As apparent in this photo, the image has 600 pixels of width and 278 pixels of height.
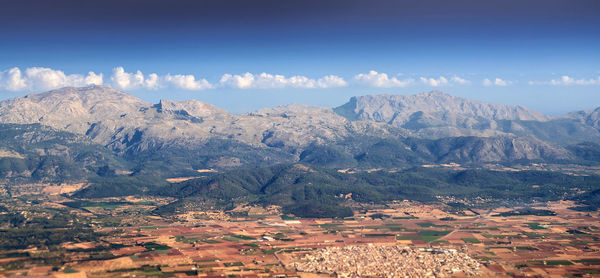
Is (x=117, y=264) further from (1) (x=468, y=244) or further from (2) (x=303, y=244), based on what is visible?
(1) (x=468, y=244)

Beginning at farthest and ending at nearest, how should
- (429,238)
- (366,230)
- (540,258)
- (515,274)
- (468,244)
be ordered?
(366,230) → (429,238) → (468,244) → (540,258) → (515,274)

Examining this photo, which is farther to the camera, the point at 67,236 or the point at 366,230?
the point at 366,230

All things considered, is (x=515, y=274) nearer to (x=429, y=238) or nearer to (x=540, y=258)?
(x=540, y=258)

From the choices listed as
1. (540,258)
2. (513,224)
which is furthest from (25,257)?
(513,224)

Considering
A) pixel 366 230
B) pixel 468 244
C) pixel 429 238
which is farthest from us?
pixel 366 230

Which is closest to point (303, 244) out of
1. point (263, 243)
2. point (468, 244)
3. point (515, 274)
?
point (263, 243)

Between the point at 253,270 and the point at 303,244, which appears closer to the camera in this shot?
the point at 253,270

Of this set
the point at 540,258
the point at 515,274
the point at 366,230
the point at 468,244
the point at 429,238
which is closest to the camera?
the point at 515,274

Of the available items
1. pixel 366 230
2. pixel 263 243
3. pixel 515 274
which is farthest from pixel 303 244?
pixel 515 274

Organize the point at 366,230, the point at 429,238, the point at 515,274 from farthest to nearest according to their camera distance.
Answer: the point at 366,230, the point at 429,238, the point at 515,274
